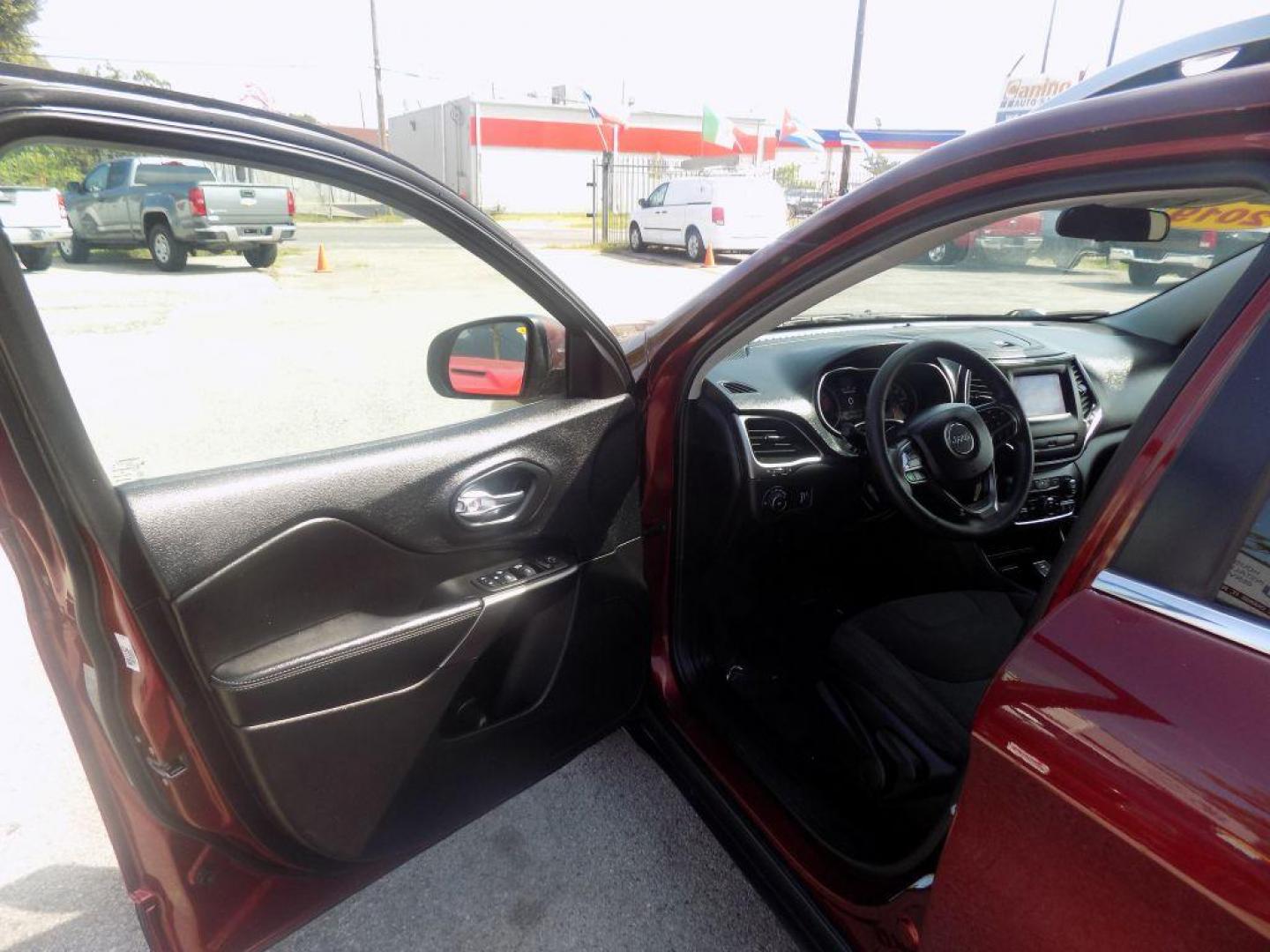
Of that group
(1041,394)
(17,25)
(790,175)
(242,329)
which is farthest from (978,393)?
(790,175)

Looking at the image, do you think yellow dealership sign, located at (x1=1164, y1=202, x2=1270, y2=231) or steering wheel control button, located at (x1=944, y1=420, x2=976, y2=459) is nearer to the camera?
yellow dealership sign, located at (x1=1164, y1=202, x2=1270, y2=231)

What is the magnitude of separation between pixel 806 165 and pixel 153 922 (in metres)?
44.5

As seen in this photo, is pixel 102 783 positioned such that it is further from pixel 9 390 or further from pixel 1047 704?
pixel 1047 704

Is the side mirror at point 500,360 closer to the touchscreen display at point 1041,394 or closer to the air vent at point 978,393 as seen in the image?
the air vent at point 978,393

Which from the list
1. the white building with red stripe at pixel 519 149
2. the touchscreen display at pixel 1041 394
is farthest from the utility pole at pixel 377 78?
the touchscreen display at pixel 1041 394

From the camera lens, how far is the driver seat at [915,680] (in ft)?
5.65

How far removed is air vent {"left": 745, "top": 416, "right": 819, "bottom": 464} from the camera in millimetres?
2014

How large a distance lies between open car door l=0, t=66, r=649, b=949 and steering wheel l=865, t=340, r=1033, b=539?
65 cm

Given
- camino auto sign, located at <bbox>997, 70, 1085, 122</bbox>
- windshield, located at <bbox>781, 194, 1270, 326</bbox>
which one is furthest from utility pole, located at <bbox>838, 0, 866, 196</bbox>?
windshield, located at <bbox>781, 194, 1270, 326</bbox>

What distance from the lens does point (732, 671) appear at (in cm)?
210

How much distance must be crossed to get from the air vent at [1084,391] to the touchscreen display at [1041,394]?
0.08 meters

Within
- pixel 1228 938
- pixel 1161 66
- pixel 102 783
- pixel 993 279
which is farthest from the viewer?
pixel 993 279

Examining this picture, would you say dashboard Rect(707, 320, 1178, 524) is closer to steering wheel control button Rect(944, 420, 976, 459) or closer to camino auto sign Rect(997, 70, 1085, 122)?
steering wheel control button Rect(944, 420, 976, 459)

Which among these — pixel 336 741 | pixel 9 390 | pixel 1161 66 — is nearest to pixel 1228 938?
pixel 1161 66
